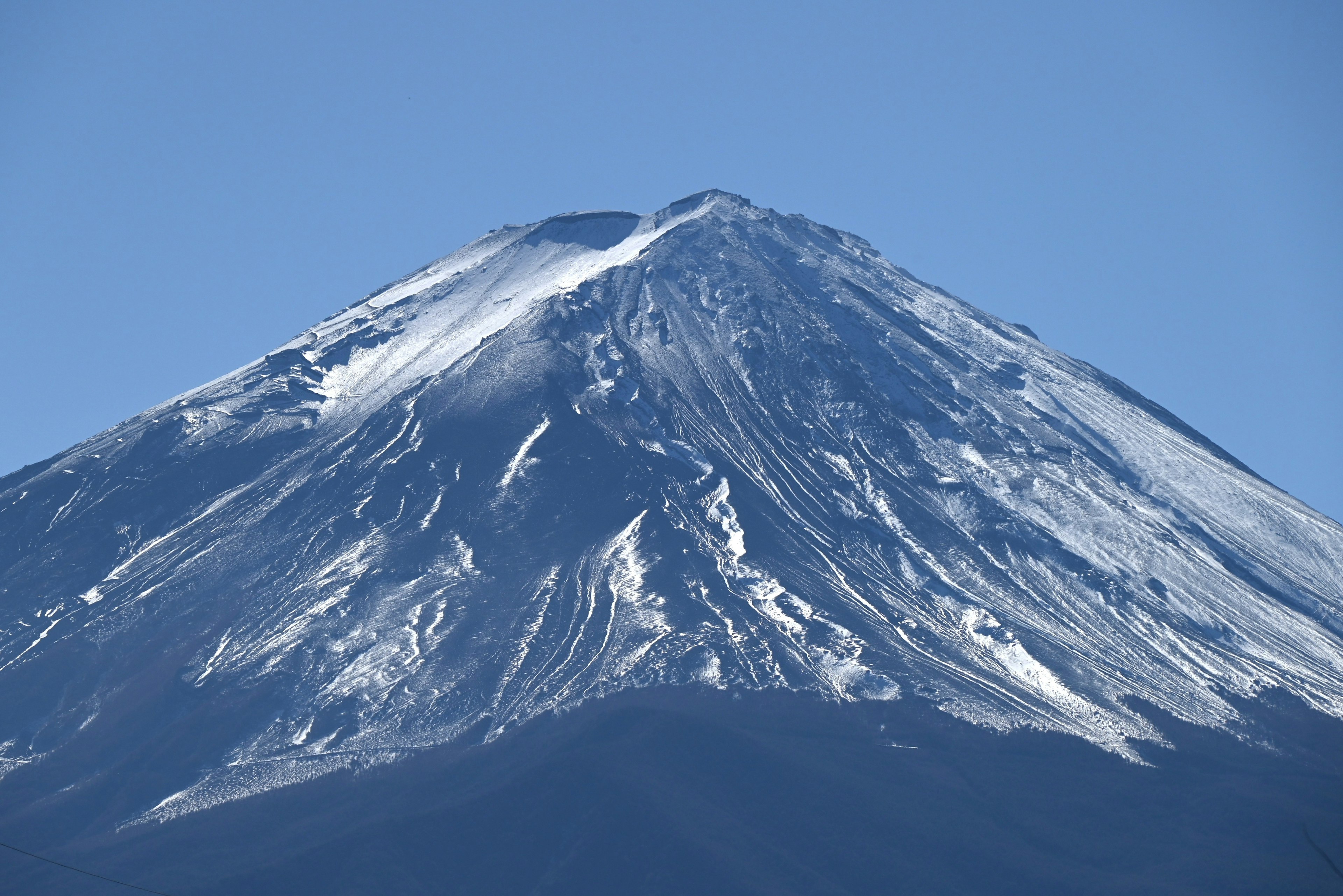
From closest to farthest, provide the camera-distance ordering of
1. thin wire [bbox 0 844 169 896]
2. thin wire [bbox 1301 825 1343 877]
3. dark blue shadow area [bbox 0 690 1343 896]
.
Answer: thin wire [bbox 0 844 169 896]
dark blue shadow area [bbox 0 690 1343 896]
thin wire [bbox 1301 825 1343 877]

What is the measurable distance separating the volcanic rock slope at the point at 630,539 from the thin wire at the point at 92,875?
215 inches

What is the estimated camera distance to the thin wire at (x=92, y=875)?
63.0 meters

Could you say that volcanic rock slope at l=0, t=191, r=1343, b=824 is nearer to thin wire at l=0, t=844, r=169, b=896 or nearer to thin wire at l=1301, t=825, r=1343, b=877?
thin wire at l=0, t=844, r=169, b=896

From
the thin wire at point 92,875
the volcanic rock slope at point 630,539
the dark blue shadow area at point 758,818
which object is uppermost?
the volcanic rock slope at point 630,539

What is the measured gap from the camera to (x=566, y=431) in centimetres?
9944

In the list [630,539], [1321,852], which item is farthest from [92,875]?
[1321,852]

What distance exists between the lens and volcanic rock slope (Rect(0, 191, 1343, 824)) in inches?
3044

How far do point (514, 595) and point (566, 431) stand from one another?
17453mm

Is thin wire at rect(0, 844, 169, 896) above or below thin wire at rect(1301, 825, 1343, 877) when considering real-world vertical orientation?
below

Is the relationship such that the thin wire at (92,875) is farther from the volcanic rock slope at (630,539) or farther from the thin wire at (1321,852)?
the thin wire at (1321,852)

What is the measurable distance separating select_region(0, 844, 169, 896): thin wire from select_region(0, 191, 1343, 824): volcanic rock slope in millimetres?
5464

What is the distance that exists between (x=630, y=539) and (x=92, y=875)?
3489 cm

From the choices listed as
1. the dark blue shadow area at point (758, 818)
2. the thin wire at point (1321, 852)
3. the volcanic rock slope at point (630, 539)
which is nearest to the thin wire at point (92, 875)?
the dark blue shadow area at point (758, 818)

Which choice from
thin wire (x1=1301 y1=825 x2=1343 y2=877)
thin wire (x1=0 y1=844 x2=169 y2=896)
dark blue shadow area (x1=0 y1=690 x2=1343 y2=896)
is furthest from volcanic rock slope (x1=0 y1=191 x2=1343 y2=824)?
thin wire (x1=1301 y1=825 x2=1343 y2=877)
